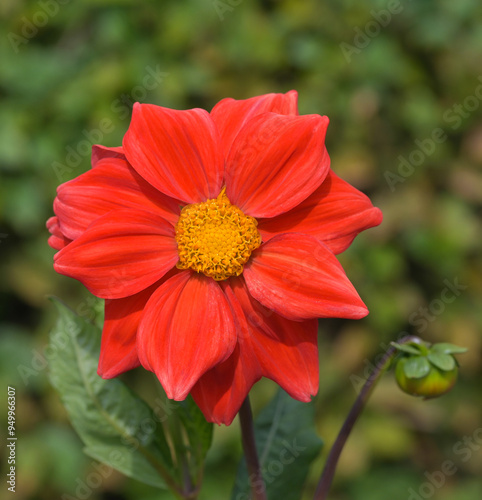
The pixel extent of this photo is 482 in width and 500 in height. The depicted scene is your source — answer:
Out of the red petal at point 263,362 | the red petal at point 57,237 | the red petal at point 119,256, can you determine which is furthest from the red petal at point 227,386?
the red petal at point 57,237

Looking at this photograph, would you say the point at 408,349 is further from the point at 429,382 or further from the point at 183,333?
the point at 183,333

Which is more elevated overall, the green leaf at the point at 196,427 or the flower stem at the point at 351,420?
the flower stem at the point at 351,420

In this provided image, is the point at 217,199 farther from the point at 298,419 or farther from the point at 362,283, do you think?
the point at 362,283

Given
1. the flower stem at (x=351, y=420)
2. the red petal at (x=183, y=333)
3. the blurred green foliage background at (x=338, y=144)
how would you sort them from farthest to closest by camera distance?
1. the blurred green foliage background at (x=338, y=144)
2. the flower stem at (x=351, y=420)
3. the red petal at (x=183, y=333)

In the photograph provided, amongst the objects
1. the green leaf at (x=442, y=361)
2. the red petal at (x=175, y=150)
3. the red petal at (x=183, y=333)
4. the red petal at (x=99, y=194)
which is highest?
the red petal at (x=175, y=150)

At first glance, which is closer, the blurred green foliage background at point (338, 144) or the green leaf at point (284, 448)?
the green leaf at point (284, 448)

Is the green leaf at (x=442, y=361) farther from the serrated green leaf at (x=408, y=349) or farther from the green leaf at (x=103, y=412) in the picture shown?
the green leaf at (x=103, y=412)
